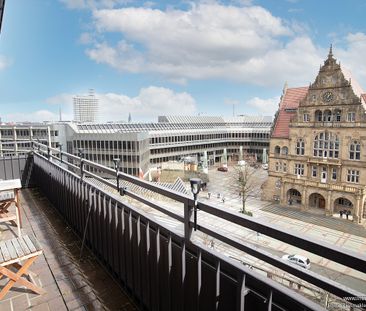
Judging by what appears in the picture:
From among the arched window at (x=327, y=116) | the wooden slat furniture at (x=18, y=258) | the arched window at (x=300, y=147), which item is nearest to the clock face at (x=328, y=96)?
the arched window at (x=327, y=116)

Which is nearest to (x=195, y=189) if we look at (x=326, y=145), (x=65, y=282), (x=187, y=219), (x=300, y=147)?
(x=187, y=219)

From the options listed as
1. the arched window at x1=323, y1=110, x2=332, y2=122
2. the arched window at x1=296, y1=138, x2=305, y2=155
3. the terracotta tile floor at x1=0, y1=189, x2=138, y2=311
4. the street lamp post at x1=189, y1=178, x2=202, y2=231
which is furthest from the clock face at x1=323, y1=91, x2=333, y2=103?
the street lamp post at x1=189, y1=178, x2=202, y2=231

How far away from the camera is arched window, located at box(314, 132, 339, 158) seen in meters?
29.0

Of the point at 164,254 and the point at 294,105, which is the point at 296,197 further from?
the point at 164,254

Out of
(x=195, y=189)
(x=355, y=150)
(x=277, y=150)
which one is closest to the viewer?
(x=195, y=189)

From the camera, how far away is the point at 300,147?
3167 centimetres

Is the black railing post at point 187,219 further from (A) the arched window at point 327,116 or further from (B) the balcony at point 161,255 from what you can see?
(A) the arched window at point 327,116

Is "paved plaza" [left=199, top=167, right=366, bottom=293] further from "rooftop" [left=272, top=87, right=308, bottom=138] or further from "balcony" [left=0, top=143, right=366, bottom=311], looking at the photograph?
"balcony" [left=0, top=143, right=366, bottom=311]

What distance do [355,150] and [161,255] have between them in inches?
1200

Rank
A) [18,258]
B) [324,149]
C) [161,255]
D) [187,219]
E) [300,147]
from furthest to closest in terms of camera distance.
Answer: [300,147] → [324,149] → [18,258] → [161,255] → [187,219]

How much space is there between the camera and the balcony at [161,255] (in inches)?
72.5

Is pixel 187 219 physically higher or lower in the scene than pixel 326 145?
higher

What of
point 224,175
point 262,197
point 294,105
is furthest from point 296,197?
point 224,175

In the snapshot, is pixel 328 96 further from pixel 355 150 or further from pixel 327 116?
pixel 355 150
